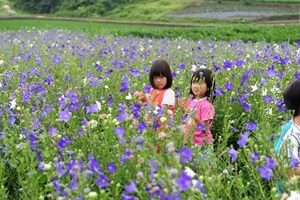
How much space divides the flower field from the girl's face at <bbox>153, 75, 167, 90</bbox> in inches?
5.4

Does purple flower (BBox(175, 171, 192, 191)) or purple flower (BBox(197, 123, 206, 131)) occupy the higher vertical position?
purple flower (BBox(175, 171, 192, 191))

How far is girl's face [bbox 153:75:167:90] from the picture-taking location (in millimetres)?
3945

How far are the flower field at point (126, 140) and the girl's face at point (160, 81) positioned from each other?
0.45 ft

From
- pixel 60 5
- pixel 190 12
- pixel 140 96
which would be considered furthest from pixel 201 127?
pixel 60 5

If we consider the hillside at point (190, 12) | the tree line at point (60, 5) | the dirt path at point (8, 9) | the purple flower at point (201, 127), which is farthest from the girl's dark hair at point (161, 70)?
the dirt path at point (8, 9)

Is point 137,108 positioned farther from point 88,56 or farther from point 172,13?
point 172,13

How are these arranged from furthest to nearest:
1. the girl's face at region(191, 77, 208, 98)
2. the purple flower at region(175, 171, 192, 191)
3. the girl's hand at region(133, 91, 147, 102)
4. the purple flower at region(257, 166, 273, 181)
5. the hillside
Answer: the hillside → the girl's face at region(191, 77, 208, 98) → the girl's hand at region(133, 91, 147, 102) → the purple flower at region(257, 166, 273, 181) → the purple flower at region(175, 171, 192, 191)

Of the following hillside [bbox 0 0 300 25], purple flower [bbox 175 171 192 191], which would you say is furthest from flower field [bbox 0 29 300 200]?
hillside [bbox 0 0 300 25]

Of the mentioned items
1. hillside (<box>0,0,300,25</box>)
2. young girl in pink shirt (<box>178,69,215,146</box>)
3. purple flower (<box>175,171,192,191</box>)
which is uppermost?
purple flower (<box>175,171,192,191</box>)

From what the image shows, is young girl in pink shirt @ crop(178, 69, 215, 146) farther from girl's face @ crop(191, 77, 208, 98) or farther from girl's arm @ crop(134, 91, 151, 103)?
girl's arm @ crop(134, 91, 151, 103)

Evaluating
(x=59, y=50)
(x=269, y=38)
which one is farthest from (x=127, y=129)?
(x=269, y=38)

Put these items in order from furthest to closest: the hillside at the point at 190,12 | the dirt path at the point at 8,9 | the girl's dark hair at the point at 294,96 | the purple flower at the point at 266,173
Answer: the dirt path at the point at 8,9 < the hillside at the point at 190,12 < the girl's dark hair at the point at 294,96 < the purple flower at the point at 266,173

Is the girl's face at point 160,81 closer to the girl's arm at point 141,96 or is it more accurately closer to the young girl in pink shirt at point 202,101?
the young girl in pink shirt at point 202,101

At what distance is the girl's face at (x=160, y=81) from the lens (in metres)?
3.95
